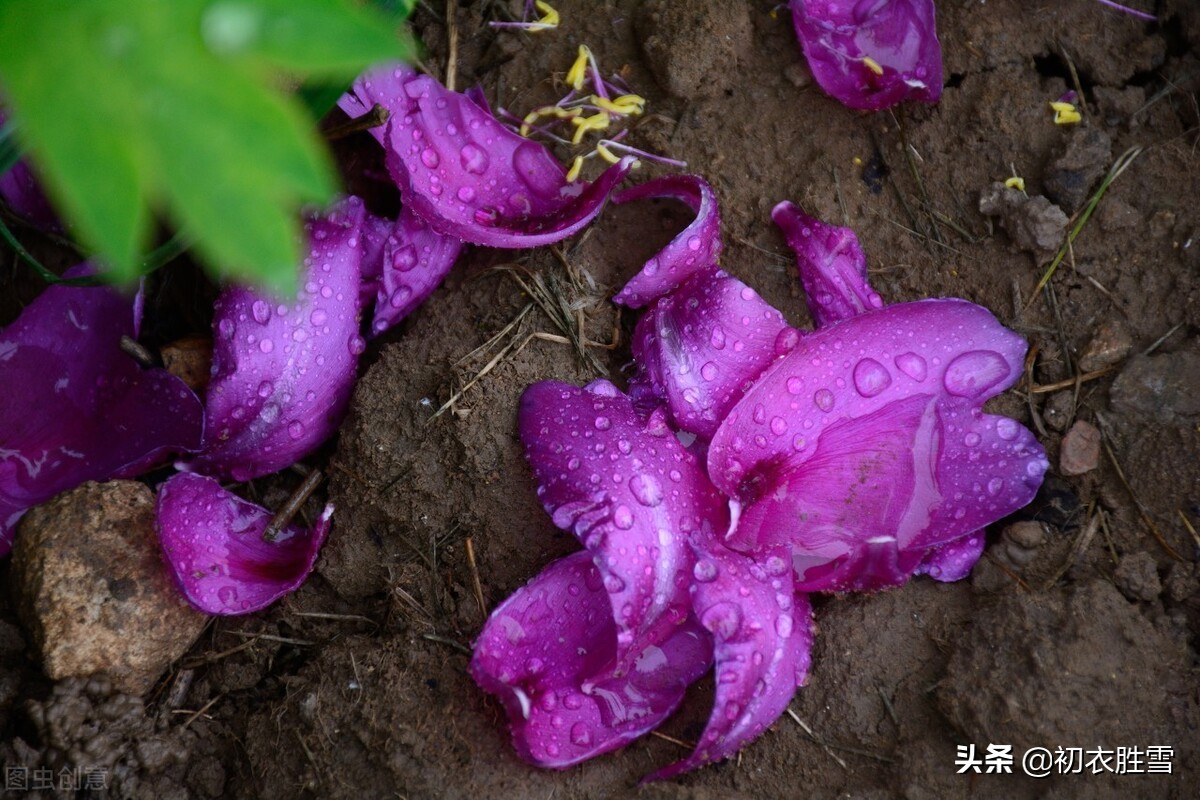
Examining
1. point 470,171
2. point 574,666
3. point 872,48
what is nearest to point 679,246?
point 470,171

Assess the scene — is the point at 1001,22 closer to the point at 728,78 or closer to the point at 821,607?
the point at 728,78

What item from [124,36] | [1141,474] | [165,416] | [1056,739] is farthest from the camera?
[165,416]

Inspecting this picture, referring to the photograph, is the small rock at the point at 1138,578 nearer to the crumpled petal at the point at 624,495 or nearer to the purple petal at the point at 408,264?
the crumpled petal at the point at 624,495

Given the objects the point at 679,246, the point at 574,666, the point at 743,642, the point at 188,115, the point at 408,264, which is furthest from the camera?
the point at 408,264

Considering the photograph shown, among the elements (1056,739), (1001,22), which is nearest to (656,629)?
(1056,739)

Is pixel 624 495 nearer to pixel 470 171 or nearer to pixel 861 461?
pixel 861 461

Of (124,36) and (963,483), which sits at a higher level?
(124,36)

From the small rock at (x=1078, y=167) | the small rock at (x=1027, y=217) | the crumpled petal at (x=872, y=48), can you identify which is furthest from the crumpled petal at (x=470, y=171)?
the small rock at (x=1078, y=167)

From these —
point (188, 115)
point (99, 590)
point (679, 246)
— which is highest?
point (188, 115)
